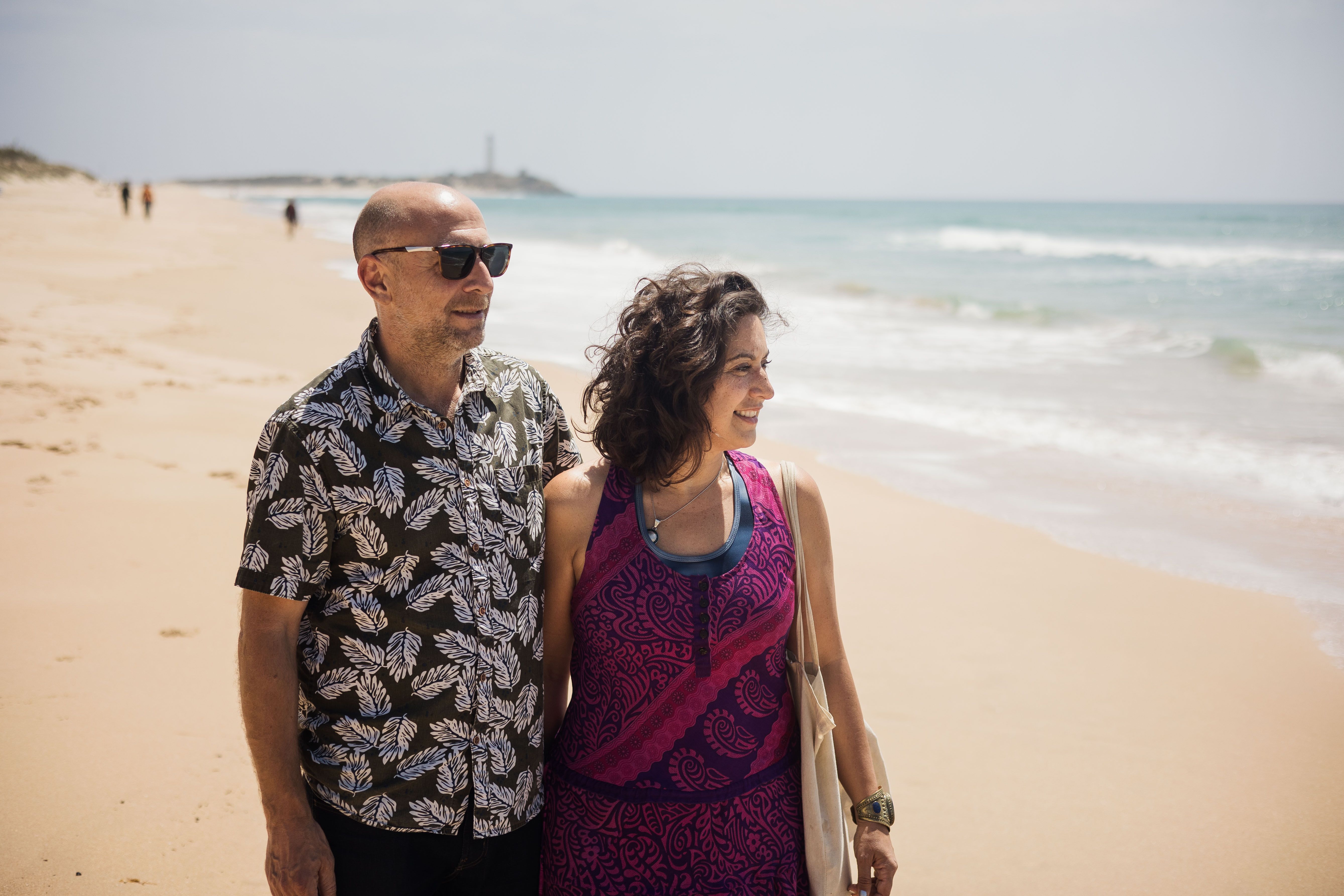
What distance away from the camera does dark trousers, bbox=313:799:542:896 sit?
→ 1.96m

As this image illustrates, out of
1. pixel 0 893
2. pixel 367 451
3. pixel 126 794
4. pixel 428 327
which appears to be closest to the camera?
pixel 367 451

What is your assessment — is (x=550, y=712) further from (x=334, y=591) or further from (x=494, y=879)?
(x=334, y=591)

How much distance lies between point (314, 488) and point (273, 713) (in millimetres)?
457

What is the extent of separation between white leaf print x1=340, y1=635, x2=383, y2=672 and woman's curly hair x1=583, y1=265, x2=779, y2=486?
29.0 inches

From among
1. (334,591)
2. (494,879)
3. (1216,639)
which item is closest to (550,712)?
(494,879)

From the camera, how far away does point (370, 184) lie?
160500 millimetres

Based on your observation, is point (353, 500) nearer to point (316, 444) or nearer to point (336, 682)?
point (316, 444)

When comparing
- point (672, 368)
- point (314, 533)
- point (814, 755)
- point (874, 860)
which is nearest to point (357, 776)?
point (314, 533)

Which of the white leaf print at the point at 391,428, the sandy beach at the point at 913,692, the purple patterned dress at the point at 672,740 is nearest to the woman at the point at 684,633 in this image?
the purple patterned dress at the point at 672,740

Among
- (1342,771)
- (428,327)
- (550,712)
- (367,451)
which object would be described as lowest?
(1342,771)

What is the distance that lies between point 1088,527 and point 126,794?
6002mm

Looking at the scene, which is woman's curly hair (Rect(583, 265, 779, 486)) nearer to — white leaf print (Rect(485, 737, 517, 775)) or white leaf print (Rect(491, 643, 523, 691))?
white leaf print (Rect(491, 643, 523, 691))

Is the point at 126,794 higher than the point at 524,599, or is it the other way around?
the point at 524,599

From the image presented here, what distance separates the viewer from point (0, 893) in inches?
112
